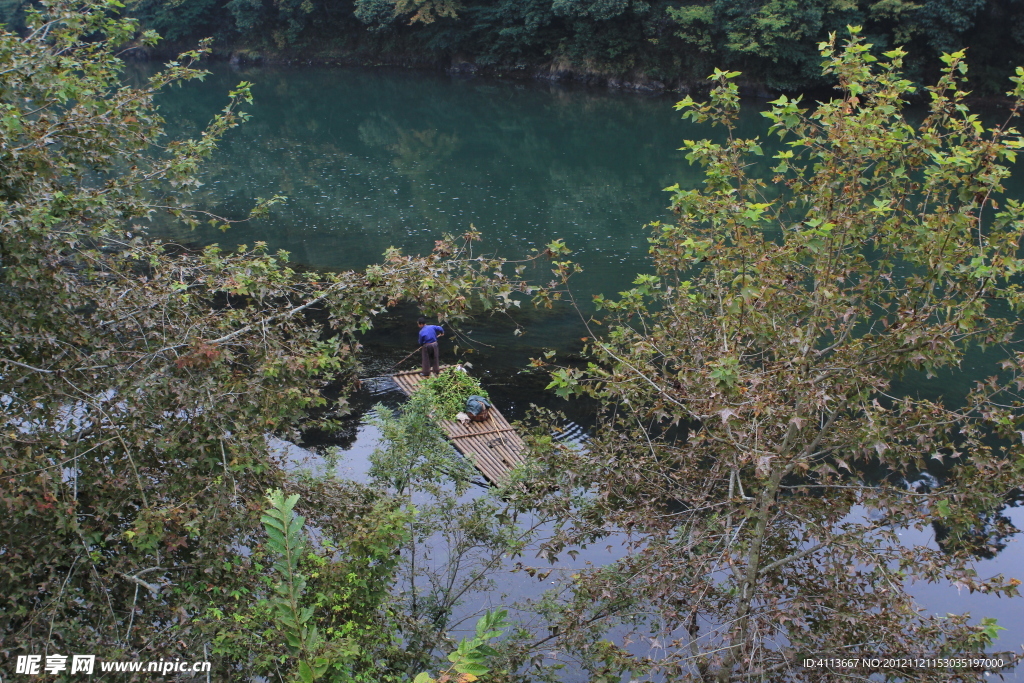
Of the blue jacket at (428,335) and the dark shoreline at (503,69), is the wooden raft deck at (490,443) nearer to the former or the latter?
the blue jacket at (428,335)

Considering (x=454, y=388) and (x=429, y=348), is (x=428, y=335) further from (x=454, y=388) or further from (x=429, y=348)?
(x=454, y=388)

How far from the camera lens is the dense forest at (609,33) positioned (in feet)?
126

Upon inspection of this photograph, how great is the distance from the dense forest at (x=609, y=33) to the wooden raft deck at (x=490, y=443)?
30883 mm

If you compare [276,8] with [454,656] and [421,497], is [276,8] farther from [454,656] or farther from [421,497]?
[454,656]

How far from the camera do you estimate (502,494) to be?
8.27 metres

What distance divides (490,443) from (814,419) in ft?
21.7

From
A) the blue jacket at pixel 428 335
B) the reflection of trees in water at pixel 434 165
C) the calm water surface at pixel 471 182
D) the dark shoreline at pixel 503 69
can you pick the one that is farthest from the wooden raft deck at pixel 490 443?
the dark shoreline at pixel 503 69

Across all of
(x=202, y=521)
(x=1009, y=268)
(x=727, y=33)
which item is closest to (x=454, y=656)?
(x=202, y=521)

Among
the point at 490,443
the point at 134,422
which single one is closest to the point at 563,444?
the point at 134,422

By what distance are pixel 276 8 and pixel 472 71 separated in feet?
52.4

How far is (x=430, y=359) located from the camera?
49.9ft

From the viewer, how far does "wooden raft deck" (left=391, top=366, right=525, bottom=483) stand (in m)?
11.9

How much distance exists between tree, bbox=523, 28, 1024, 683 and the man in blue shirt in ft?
24.0

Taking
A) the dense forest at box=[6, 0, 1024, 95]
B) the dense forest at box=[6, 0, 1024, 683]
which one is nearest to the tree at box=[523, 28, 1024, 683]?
the dense forest at box=[6, 0, 1024, 683]
